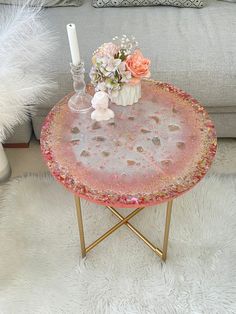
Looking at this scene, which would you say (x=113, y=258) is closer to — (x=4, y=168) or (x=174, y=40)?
(x=4, y=168)

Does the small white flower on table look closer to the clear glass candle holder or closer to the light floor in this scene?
the clear glass candle holder

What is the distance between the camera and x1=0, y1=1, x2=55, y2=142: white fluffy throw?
51.4 inches

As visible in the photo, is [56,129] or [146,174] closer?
[146,174]

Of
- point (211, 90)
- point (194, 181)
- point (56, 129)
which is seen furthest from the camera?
point (211, 90)

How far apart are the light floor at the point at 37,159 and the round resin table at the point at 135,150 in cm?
46

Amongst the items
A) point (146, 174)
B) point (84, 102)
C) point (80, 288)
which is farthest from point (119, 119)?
point (80, 288)

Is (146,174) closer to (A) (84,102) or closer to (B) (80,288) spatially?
(A) (84,102)

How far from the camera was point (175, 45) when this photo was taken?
5.28ft

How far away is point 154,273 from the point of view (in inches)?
54.0

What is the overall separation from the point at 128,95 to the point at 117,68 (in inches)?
4.4

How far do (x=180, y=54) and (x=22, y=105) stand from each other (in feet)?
2.11

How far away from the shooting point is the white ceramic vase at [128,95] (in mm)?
1262

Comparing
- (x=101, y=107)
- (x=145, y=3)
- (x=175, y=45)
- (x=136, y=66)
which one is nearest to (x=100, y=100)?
(x=101, y=107)

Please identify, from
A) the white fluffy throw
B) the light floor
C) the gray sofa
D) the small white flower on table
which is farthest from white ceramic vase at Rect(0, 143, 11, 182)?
the small white flower on table
